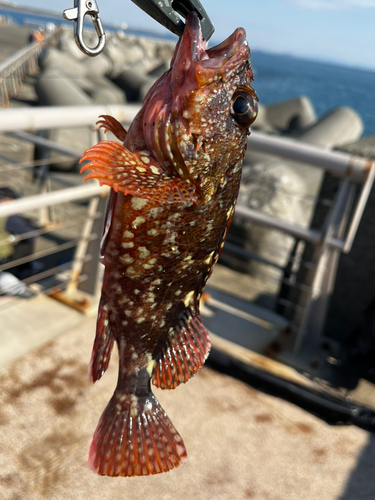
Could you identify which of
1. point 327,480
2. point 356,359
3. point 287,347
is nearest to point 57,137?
point 287,347

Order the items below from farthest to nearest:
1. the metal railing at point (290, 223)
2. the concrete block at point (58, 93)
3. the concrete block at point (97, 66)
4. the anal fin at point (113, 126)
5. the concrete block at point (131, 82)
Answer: the concrete block at point (131, 82), the concrete block at point (97, 66), the concrete block at point (58, 93), the metal railing at point (290, 223), the anal fin at point (113, 126)

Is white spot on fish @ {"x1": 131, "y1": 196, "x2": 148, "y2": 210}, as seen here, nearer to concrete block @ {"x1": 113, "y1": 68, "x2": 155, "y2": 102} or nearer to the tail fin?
the tail fin

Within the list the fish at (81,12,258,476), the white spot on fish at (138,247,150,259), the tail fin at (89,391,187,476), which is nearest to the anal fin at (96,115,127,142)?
the fish at (81,12,258,476)

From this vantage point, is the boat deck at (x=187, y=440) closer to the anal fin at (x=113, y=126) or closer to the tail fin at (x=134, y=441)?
the tail fin at (x=134, y=441)

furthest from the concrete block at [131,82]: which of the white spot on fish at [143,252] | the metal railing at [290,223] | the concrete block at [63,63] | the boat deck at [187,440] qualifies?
the white spot on fish at [143,252]

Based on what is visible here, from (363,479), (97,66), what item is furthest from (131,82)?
(363,479)

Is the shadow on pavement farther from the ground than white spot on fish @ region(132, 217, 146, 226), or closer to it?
closer to it

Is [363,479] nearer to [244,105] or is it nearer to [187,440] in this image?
[187,440]
